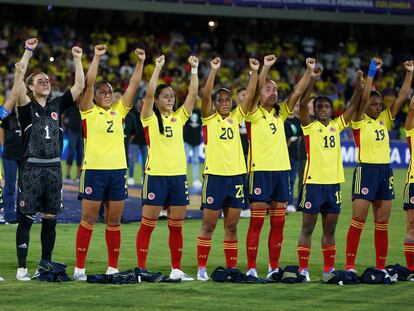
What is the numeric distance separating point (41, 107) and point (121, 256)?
306cm

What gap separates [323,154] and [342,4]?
86.5 ft

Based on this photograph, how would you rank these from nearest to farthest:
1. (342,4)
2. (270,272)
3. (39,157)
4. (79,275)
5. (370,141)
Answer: (39,157)
(79,275)
(270,272)
(370,141)
(342,4)

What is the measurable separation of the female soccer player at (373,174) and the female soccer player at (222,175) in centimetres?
145

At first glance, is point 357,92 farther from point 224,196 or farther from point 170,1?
point 170,1

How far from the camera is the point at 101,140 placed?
12.2 m

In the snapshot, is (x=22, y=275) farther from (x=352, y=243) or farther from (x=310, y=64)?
(x=310, y=64)

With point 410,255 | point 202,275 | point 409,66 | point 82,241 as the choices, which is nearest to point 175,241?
point 202,275

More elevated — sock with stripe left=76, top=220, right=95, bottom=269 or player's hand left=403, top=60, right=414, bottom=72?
player's hand left=403, top=60, right=414, bottom=72

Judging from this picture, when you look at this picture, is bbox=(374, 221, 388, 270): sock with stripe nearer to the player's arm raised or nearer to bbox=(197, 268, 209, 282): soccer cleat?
bbox=(197, 268, 209, 282): soccer cleat

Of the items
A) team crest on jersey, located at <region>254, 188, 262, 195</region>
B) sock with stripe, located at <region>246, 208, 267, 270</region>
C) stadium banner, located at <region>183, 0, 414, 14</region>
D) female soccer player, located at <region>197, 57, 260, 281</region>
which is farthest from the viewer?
stadium banner, located at <region>183, 0, 414, 14</region>

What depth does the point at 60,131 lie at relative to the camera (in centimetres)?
1256

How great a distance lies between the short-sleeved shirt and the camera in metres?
12.1

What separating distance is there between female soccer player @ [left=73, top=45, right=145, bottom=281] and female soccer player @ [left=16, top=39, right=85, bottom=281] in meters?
0.30

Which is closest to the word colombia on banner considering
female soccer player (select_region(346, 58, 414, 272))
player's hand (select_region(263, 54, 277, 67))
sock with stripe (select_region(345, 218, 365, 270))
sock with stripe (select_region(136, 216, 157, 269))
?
female soccer player (select_region(346, 58, 414, 272))
